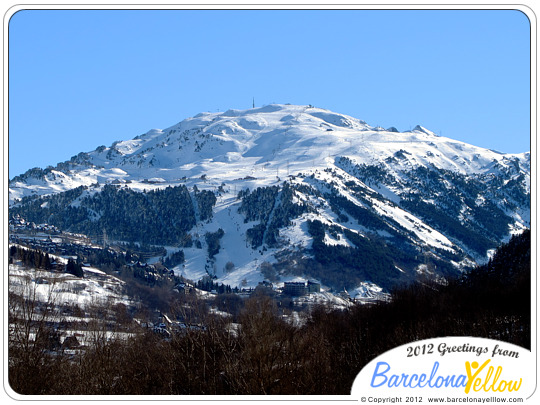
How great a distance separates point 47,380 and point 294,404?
28.9 m

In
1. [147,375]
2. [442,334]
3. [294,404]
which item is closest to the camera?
[294,404]

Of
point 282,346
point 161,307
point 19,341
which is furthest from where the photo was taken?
point 161,307

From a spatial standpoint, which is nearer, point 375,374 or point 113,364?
point 375,374

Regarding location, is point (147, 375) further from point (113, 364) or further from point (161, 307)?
point (161, 307)

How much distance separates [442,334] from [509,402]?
113 feet

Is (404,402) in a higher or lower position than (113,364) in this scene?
higher

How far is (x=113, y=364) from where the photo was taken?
184 ft

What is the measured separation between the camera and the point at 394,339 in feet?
192

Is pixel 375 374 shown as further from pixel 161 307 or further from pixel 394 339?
pixel 161 307

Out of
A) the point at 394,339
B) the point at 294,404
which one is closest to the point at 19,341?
the point at 294,404
